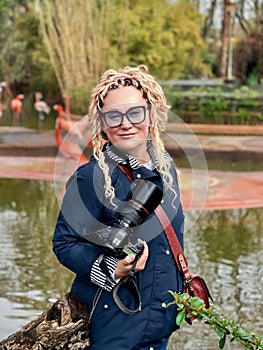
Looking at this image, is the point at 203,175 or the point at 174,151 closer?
the point at 203,175

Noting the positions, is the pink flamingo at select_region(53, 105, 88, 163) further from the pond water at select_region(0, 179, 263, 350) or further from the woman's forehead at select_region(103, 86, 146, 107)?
the pond water at select_region(0, 179, 263, 350)

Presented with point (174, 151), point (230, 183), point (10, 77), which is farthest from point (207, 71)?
point (230, 183)

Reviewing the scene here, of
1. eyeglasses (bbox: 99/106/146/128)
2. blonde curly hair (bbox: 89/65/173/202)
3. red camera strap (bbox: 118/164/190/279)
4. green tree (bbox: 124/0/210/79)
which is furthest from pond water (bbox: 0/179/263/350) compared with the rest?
green tree (bbox: 124/0/210/79)

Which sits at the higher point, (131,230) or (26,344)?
(131,230)

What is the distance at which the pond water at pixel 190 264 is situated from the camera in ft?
15.6

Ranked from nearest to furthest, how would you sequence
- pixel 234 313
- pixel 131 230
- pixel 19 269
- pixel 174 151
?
1. pixel 131 230
2. pixel 234 313
3. pixel 19 269
4. pixel 174 151

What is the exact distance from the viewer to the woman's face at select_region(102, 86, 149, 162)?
2.36 m

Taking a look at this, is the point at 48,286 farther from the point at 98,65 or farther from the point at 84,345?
the point at 98,65

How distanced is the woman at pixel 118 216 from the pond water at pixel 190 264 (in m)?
2.08

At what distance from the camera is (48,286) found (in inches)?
213

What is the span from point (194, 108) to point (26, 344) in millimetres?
14337

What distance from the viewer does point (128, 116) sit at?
92.7 inches

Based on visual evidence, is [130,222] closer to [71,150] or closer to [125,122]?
[125,122]

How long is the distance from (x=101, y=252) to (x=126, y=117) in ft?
1.30
